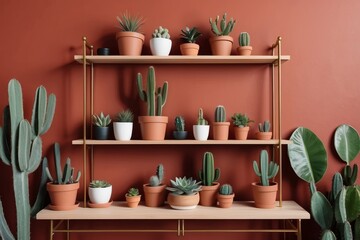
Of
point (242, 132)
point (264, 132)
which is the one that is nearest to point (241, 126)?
point (242, 132)

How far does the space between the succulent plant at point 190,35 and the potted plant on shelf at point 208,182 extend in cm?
70

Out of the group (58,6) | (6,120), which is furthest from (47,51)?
(6,120)

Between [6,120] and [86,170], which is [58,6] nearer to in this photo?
[6,120]

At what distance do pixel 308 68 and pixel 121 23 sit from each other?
123 cm

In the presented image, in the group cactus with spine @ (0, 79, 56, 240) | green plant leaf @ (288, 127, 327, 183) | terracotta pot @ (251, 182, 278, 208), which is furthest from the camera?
green plant leaf @ (288, 127, 327, 183)

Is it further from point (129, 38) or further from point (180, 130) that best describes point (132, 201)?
point (129, 38)

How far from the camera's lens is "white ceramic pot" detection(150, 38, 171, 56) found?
1991 millimetres

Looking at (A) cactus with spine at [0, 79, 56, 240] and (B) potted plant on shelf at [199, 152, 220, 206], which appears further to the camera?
(B) potted plant on shelf at [199, 152, 220, 206]

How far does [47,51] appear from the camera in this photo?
2.16 meters

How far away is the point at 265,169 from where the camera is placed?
1.95m

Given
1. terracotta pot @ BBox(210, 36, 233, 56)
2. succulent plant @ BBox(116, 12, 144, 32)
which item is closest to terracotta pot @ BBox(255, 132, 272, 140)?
terracotta pot @ BBox(210, 36, 233, 56)

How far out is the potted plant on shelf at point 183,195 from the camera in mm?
1905

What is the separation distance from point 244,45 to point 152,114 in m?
0.70

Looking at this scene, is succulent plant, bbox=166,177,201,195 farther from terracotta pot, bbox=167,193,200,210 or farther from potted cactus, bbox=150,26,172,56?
potted cactus, bbox=150,26,172,56
